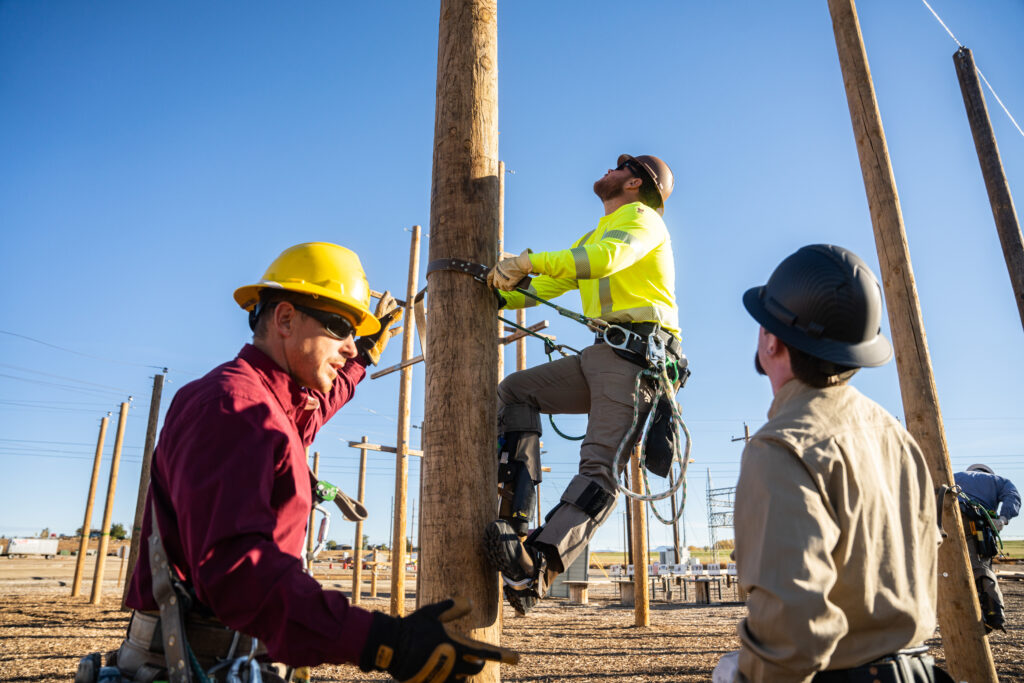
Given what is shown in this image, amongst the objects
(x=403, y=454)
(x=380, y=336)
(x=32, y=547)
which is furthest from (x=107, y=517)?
(x=32, y=547)

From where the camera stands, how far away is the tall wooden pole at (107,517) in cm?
1560

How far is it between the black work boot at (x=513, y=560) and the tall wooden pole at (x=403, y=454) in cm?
806

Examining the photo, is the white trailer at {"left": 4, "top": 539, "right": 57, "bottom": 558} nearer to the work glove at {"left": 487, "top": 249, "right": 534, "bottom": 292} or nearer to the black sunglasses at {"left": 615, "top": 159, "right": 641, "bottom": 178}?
the black sunglasses at {"left": 615, "top": 159, "right": 641, "bottom": 178}

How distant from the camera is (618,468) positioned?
2.99m

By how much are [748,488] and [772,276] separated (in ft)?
2.46

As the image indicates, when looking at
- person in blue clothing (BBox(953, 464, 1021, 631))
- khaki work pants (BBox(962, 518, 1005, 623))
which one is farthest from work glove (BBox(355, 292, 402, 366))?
khaki work pants (BBox(962, 518, 1005, 623))

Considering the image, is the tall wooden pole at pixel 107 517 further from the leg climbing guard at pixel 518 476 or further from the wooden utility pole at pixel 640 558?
the leg climbing guard at pixel 518 476

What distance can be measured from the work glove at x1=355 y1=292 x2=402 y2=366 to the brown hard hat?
1.58 meters

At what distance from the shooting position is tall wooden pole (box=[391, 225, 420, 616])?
423 inches

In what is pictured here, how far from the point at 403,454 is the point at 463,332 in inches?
354

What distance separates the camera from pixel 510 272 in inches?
109

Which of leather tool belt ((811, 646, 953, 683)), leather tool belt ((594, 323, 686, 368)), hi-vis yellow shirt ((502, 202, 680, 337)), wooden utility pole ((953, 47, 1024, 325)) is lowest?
leather tool belt ((811, 646, 953, 683))

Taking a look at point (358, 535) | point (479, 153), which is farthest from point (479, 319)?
point (358, 535)

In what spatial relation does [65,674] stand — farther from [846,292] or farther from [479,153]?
[846,292]
